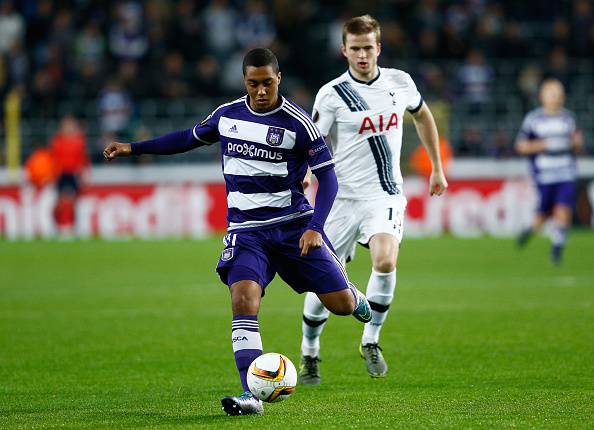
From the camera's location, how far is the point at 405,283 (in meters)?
15.2

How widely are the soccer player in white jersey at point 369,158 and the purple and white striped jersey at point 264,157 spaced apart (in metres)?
1.40

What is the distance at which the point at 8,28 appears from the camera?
26812 mm

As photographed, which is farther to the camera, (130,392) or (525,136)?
(525,136)

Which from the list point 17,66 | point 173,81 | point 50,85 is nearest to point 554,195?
point 173,81

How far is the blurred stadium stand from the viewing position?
2583cm

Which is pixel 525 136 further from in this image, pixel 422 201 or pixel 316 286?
pixel 316 286

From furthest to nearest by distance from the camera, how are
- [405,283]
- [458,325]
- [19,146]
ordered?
1. [19,146]
2. [405,283]
3. [458,325]

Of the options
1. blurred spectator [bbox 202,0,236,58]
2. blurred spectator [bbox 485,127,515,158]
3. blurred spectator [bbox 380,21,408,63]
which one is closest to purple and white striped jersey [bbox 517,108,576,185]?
blurred spectator [bbox 485,127,515,158]

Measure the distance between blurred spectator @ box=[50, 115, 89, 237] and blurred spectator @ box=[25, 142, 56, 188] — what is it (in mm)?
292

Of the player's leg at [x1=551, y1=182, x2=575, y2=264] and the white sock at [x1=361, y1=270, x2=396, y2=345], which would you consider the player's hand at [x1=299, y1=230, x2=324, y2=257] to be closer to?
the white sock at [x1=361, y1=270, x2=396, y2=345]

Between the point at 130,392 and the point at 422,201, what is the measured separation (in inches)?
641

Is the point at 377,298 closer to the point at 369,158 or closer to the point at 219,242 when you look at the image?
the point at 369,158

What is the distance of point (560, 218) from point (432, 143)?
8.94 meters

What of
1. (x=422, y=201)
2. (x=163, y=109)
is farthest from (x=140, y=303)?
(x=163, y=109)
